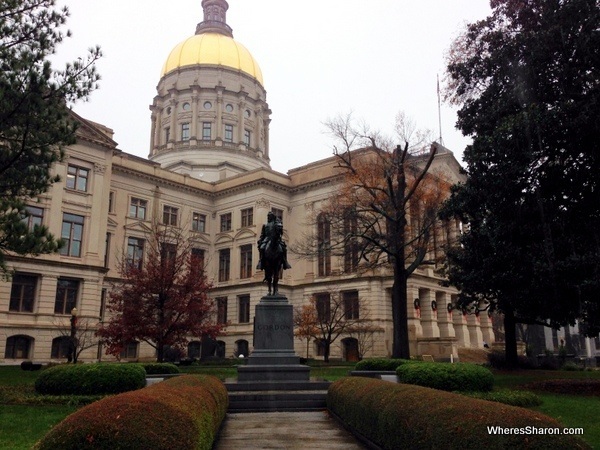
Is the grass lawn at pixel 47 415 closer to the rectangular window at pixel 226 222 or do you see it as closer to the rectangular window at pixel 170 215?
the rectangular window at pixel 170 215

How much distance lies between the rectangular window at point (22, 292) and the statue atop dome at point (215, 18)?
56.0 metres

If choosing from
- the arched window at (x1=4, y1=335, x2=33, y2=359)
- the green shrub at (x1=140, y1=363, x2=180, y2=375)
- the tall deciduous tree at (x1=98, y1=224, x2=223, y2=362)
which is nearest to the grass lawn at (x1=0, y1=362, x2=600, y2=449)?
the green shrub at (x1=140, y1=363, x2=180, y2=375)

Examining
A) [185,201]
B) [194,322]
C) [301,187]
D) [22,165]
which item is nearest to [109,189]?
[185,201]

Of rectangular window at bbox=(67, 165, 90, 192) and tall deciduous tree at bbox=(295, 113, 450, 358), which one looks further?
rectangular window at bbox=(67, 165, 90, 192)

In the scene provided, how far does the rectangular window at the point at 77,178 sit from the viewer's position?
44594mm

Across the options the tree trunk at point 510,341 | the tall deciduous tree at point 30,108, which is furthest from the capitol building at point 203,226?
the tall deciduous tree at point 30,108

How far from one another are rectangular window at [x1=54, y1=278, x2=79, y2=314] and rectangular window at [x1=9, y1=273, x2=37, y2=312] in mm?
1754

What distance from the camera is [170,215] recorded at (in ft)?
184

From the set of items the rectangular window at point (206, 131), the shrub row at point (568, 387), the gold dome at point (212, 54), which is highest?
the gold dome at point (212, 54)

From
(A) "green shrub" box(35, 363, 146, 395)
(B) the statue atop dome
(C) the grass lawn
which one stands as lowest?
(C) the grass lawn

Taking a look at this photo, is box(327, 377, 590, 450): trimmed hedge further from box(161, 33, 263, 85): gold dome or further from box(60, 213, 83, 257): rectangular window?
box(161, 33, 263, 85): gold dome

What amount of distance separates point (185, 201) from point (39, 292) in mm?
20069

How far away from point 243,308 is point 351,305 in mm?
11912

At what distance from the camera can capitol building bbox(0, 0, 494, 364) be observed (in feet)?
135
